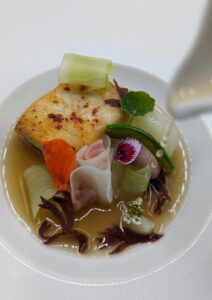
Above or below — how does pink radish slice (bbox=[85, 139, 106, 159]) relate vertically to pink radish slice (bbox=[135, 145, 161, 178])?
above

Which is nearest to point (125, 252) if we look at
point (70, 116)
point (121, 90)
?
point (70, 116)

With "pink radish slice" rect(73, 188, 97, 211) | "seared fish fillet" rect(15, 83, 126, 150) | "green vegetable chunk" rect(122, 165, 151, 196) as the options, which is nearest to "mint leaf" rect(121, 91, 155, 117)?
"seared fish fillet" rect(15, 83, 126, 150)

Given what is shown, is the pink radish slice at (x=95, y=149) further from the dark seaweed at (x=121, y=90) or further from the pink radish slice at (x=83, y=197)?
the dark seaweed at (x=121, y=90)

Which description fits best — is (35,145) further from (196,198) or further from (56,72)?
(196,198)

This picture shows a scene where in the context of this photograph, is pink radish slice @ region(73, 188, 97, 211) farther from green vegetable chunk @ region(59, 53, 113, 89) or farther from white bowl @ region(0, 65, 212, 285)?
green vegetable chunk @ region(59, 53, 113, 89)

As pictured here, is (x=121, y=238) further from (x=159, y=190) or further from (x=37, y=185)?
(x=37, y=185)

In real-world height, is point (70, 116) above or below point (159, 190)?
above
